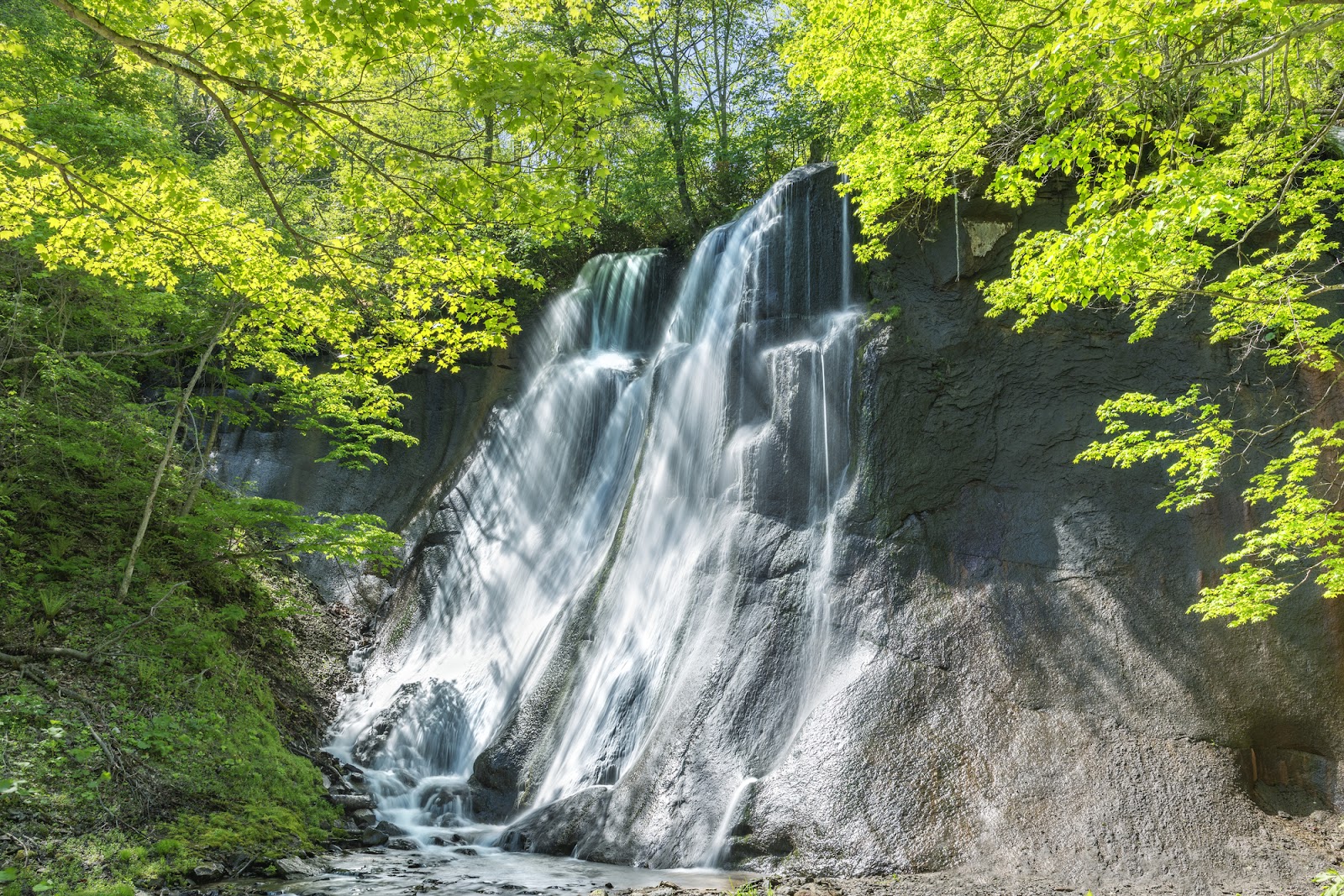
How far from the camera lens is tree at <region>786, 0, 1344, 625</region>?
5246 millimetres

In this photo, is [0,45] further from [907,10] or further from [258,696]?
[907,10]

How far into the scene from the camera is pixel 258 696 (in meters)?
10.2

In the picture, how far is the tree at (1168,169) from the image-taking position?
5246 millimetres

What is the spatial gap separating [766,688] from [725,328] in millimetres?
5928

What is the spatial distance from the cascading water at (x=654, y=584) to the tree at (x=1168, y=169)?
6.89 ft

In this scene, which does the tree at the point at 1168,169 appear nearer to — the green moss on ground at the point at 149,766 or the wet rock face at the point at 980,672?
the wet rock face at the point at 980,672

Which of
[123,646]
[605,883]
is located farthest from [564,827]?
[123,646]

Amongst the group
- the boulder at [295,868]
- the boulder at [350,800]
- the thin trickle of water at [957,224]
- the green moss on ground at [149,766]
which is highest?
the thin trickle of water at [957,224]

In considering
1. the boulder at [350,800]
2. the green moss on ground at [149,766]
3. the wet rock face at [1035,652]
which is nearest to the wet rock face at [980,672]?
the wet rock face at [1035,652]

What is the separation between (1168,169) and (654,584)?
24.5 feet

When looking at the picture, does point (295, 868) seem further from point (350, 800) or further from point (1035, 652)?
point (1035, 652)

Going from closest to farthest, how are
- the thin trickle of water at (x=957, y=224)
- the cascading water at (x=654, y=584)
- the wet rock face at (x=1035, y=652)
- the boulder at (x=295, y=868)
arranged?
the boulder at (x=295, y=868) < the wet rock face at (x=1035, y=652) < the cascading water at (x=654, y=584) < the thin trickle of water at (x=957, y=224)

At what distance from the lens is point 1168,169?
6000 mm

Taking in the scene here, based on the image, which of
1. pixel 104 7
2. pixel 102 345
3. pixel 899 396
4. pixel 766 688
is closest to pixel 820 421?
pixel 899 396
